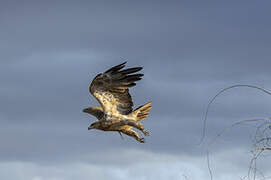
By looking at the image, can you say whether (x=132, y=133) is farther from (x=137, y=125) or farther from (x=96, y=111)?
(x=96, y=111)

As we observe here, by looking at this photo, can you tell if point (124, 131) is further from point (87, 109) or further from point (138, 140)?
point (87, 109)

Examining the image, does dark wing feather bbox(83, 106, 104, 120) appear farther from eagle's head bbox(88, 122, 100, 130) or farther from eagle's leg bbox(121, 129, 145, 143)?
eagle's leg bbox(121, 129, 145, 143)

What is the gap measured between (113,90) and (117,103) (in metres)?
0.27

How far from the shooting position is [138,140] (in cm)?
869

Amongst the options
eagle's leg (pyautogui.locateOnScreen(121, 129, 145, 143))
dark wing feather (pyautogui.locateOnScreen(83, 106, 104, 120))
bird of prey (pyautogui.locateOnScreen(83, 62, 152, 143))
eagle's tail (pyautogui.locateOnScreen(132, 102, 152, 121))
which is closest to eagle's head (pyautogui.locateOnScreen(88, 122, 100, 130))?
bird of prey (pyautogui.locateOnScreen(83, 62, 152, 143))

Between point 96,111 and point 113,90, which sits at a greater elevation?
point 113,90

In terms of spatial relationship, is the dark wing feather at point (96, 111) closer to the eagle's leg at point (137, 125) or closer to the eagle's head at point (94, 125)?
the eagle's head at point (94, 125)

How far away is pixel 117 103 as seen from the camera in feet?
29.0

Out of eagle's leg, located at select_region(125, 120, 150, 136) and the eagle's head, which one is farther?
the eagle's head

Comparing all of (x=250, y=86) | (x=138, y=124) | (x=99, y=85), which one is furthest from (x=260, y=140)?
(x=99, y=85)

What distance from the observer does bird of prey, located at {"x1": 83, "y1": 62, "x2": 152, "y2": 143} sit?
859cm

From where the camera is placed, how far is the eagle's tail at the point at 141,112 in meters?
8.79

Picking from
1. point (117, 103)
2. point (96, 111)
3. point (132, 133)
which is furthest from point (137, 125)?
point (96, 111)

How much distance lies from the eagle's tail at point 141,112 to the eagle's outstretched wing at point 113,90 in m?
0.12
